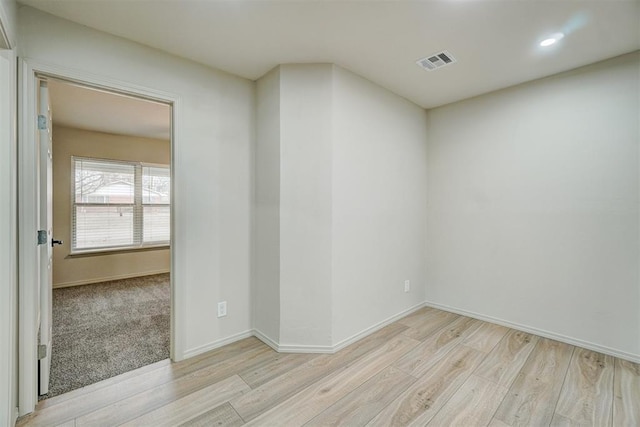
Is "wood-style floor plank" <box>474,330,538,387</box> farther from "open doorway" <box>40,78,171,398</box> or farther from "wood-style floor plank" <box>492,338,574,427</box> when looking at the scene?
"open doorway" <box>40,78,171,398</box>

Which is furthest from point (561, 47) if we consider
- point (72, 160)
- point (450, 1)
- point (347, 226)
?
point (72, 160)

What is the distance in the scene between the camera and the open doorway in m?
2.77

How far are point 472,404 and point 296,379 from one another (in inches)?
46.8

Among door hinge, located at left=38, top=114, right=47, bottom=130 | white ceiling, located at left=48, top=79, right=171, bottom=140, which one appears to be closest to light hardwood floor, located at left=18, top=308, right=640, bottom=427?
door hinge, located at left=38, top=114, right=47, bottom=130

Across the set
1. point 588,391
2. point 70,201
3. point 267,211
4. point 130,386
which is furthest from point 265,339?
point 70,201

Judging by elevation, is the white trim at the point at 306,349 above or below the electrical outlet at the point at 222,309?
below

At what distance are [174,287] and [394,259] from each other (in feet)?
7.21

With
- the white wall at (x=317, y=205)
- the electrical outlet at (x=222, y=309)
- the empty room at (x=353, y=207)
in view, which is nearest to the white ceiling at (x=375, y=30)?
the empty room at (x=353, y=207)

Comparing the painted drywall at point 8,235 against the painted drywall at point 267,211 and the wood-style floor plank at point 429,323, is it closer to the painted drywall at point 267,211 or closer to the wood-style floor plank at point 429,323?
the painted drywall at point 267,211

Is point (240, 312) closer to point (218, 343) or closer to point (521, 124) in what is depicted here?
point (218, 343)

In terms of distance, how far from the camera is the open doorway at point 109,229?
277 cm

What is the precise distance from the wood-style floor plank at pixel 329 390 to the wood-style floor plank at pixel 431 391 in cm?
30

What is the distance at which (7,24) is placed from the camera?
1463mm

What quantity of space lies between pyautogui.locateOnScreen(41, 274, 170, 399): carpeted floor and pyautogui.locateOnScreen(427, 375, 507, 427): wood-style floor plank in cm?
223
